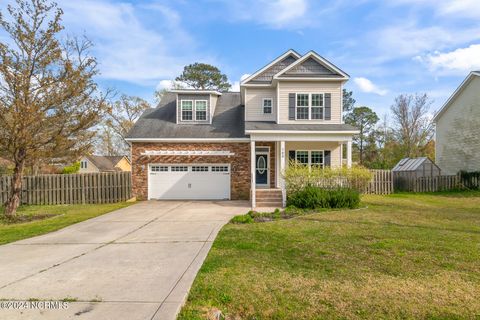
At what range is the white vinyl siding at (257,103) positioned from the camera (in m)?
16.7

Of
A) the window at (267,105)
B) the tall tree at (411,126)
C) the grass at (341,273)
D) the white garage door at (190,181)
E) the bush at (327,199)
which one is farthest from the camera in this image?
the tall tree at (411,126)

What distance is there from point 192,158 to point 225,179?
2141 mm

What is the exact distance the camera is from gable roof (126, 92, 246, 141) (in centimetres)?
1595

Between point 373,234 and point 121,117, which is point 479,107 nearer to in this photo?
point 373,234

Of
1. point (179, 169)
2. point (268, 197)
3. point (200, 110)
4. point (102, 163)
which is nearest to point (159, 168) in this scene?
point (179, 169)

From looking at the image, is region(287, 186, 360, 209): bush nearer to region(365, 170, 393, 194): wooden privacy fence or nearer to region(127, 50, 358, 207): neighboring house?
region(127, 50, 358, 207): neighboring house

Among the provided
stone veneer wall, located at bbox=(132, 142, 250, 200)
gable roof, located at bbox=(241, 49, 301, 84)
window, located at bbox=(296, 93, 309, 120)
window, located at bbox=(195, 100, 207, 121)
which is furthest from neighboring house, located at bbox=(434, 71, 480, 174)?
window, located at bbox=(195, 100, 207, 121)

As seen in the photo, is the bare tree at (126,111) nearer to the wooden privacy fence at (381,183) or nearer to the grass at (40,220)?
the grass at (40,220)

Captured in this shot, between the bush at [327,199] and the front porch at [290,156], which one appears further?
the front porch at [290,156]

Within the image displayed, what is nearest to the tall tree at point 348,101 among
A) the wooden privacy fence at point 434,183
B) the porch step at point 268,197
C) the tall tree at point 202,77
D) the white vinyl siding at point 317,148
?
the tall tree at point 202,77

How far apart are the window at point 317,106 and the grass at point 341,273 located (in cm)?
831

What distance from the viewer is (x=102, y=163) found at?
143ft

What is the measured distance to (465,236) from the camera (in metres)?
7.07

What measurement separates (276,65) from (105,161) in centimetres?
3614
